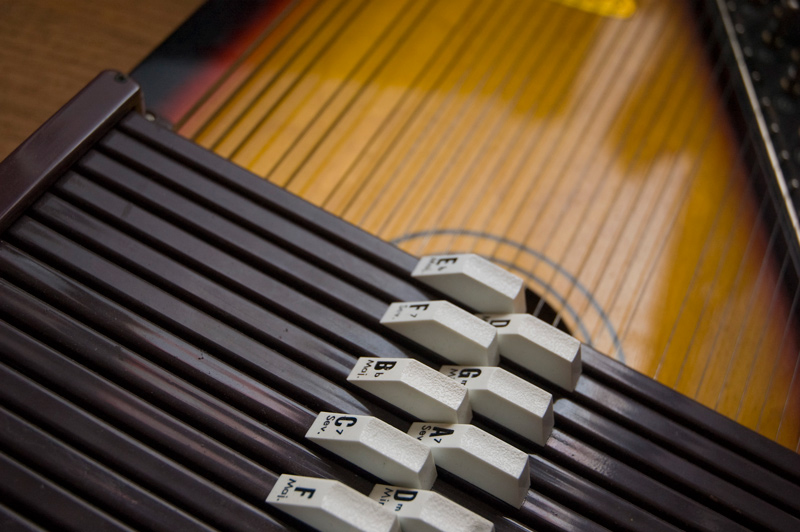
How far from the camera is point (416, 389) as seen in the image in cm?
126

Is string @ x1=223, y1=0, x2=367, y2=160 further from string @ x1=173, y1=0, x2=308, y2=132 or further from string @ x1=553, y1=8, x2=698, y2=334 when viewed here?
string @ x1=553, y1=8, x2=698, y2=334

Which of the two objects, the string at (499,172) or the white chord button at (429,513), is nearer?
the white chord button at (429,513)

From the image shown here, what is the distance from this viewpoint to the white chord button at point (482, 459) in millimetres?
1216

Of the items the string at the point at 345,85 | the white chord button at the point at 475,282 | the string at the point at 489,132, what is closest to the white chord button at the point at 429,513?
the white chord button at the point at 475,282

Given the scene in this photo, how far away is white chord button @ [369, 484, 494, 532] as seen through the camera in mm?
1158

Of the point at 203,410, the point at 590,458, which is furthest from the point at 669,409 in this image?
the point at 203,410

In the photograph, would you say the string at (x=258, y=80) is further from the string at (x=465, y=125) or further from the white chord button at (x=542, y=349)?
the white chord button at (x=542, y=349)

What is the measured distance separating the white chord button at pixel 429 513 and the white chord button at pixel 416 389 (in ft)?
0.47

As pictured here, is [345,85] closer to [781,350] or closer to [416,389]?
[416,389]

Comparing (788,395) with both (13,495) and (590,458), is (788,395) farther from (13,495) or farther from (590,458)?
(13,495)

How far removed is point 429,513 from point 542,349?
373 millimetres

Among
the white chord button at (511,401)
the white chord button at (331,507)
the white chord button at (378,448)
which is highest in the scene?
the white chord button at (511,401)

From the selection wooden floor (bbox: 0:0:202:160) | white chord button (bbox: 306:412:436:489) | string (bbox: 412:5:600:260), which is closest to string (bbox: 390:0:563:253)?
string (bbox: 412:5:600:260)

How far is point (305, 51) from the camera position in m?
1.99
